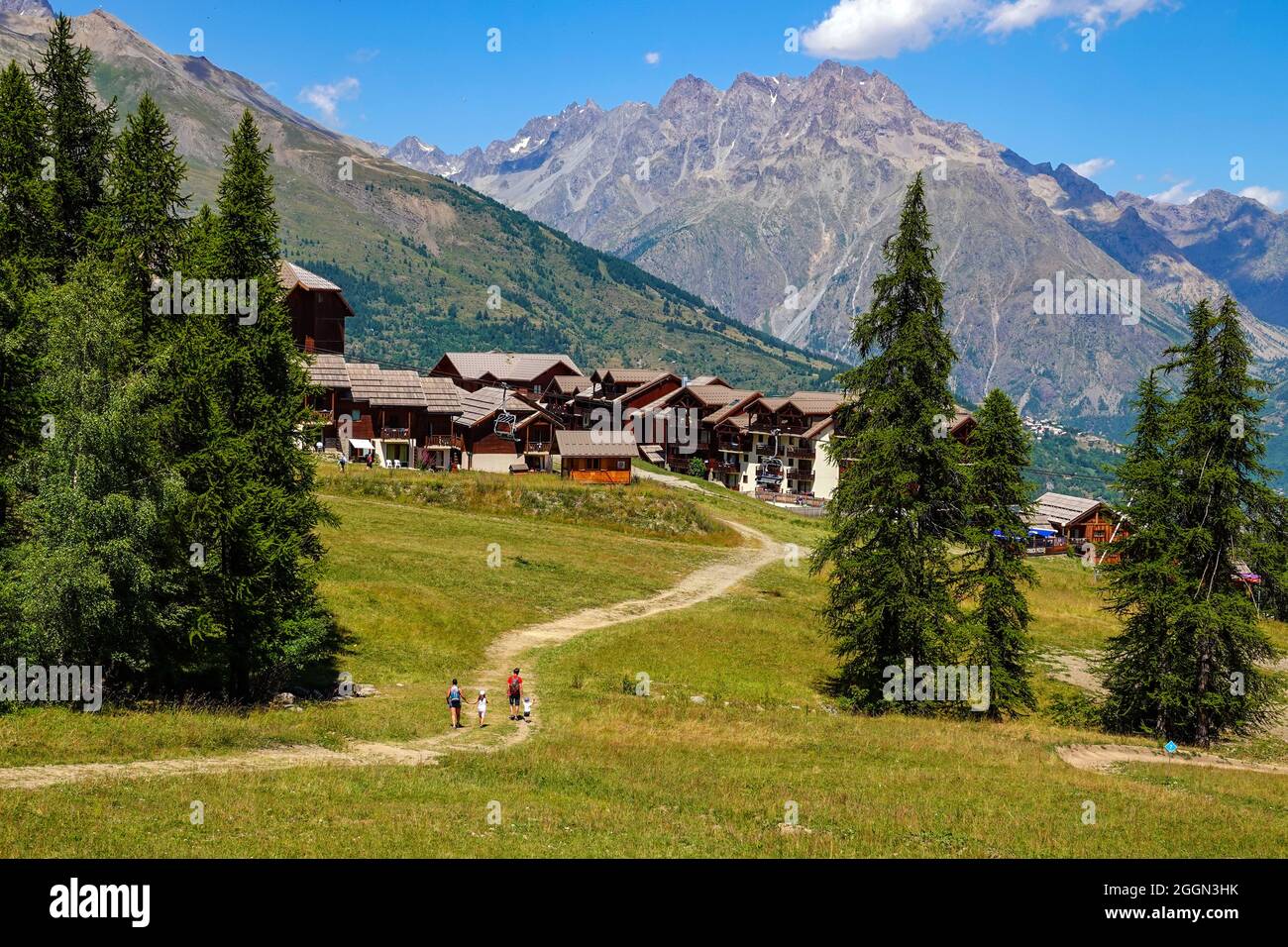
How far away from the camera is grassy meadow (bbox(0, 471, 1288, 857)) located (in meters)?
20.9

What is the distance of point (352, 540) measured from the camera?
189ft

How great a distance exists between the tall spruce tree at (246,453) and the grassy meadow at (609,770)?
9.68 feet

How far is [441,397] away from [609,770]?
244ft

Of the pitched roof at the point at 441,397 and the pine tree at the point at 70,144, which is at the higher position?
the pine tree at the point at 70,144

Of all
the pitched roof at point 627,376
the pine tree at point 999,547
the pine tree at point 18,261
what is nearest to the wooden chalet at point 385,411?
the pine tree at point 18,261

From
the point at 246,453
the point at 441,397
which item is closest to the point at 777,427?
the point at 441,397

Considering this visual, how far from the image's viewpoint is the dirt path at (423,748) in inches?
972

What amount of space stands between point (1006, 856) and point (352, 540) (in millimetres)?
45132

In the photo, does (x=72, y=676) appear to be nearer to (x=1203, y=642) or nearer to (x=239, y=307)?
(x=239, y=307)

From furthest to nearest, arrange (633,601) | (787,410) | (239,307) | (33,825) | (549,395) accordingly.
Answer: (549,395)
(787,410)
(633,601)
(239,307)
(33,825)

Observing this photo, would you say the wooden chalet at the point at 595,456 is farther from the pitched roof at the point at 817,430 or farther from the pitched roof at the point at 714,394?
the pitched roof at the point at 714,394

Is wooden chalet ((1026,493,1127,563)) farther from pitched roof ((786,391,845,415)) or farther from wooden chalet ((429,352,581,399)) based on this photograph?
wooden chalet ((429,352,581,399))

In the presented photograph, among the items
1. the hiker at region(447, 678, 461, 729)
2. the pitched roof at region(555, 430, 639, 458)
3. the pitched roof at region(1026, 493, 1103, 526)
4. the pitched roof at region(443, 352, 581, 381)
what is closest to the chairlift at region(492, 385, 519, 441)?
the pitched roof at region(555, 430, 639, 458)

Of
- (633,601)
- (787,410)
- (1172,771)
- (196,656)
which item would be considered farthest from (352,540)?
(787,410)
